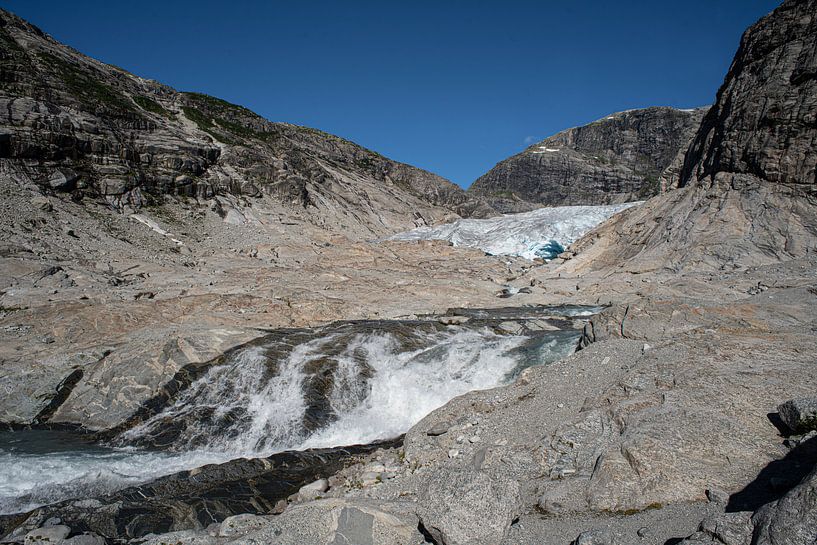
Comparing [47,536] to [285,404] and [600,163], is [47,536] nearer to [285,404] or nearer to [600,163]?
[285,404]

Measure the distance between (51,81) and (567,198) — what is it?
103m

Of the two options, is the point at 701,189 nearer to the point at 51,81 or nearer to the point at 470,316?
the point at 470,316

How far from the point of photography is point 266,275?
3509 cm

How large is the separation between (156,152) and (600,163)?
103146 mm

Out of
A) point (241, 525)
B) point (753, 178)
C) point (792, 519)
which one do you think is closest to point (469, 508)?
point (792, 519)

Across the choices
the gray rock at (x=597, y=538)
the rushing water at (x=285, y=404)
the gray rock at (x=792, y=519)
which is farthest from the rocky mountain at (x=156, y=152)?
the gray rock at (x=792, y=519)

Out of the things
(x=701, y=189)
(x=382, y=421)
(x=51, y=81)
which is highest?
(x=51, y=81)

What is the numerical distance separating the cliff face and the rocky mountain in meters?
36.1

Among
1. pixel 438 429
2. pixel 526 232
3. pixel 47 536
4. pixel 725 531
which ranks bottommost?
pixel 47 536

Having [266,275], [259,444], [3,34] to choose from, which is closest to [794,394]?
[259,444]

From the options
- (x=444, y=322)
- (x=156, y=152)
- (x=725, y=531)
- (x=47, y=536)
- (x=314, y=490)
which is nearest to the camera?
(x=725, y=531)

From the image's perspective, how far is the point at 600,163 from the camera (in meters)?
125

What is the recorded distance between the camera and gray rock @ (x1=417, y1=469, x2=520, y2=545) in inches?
266

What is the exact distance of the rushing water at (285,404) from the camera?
1293cm
